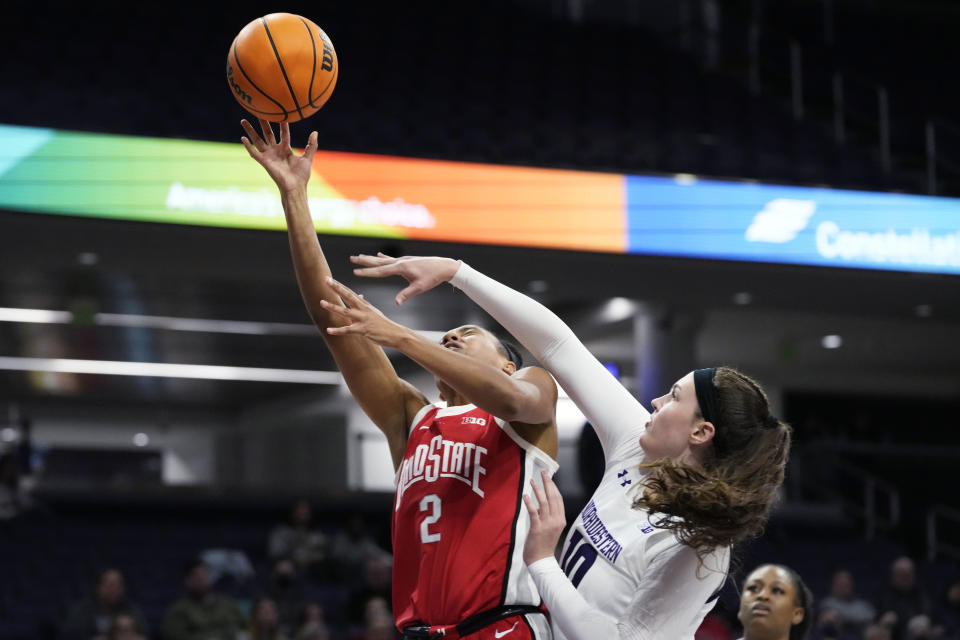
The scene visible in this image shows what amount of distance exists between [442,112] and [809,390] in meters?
8.47

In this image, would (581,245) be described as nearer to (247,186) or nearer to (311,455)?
(247,186)

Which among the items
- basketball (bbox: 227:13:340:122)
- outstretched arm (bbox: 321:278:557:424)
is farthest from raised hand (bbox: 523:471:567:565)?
basketball (bbox: 227:13:340:122)

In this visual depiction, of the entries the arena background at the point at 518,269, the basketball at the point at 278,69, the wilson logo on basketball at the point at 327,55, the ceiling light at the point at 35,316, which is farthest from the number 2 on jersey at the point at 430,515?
the ceiling light at the point at 35,316

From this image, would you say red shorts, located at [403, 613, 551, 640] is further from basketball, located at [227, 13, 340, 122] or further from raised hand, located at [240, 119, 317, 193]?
basketball, located at [227, 13, 340, 122]

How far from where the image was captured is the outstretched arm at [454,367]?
2.45 m

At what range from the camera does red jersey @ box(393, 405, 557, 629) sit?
2.74m

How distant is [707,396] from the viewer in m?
2.37

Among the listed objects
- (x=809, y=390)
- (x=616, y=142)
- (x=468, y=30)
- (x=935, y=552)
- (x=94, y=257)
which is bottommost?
(x=935, y=552)

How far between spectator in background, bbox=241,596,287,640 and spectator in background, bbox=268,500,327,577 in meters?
2.07

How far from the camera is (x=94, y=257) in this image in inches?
386

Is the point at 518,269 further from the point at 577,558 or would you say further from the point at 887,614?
the point at 577,558

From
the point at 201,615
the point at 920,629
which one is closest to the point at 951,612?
the point at 920,629

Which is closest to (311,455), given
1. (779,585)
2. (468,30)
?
(468,30)

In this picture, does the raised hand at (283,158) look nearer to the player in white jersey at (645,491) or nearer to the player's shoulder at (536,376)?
the player in white jersey at (645,491)
